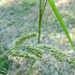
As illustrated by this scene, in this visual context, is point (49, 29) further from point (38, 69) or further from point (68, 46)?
point (38, 69)

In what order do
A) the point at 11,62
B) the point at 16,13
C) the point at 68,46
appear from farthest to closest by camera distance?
the point at 16,13, the point at 68,46, the point at 11,62

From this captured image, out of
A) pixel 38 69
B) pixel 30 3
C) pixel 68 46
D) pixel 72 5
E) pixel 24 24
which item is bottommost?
pixel 38 69

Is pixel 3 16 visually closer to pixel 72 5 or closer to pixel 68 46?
pixel 72 5

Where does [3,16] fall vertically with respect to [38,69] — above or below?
above

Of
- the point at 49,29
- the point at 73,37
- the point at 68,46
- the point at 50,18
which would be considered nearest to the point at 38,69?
the point at 68,46

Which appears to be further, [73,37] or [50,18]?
[50,18]

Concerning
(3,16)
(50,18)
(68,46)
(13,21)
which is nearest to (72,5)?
(50,18)

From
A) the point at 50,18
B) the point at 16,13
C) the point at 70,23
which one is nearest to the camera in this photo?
the point at 70,23
